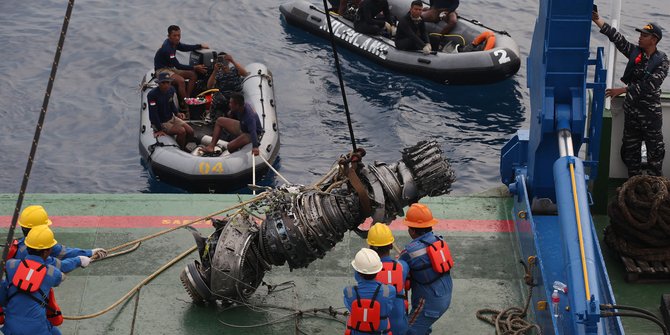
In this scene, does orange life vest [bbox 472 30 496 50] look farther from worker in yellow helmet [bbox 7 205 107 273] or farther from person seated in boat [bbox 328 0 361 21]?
worker in yellow helmet [bbox 7 205 107 273]

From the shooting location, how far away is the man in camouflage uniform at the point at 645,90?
1152 centimetres

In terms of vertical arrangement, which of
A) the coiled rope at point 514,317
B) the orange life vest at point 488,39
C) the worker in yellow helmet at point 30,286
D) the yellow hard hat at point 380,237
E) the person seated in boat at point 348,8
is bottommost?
the person seated in boat at point 348,8

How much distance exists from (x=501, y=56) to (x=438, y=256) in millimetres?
11622

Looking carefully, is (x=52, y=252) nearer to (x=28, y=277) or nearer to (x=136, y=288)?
(x=28, y=277)

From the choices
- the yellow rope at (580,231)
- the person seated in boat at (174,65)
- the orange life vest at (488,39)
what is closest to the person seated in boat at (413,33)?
the orange life vest at (488,39)

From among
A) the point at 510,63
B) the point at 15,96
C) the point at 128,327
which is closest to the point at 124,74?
the point at 15,96

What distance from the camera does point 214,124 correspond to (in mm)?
17344

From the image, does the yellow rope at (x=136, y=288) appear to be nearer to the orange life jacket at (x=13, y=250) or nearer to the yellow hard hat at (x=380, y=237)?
the orange life jacket at (x=13, y=250)

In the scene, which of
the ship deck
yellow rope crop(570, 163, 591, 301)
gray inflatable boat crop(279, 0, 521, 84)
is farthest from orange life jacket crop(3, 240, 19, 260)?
gray inflatable boat crop(279, 0, 521, 84)

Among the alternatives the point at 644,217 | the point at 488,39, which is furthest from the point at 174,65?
the point at 644,217

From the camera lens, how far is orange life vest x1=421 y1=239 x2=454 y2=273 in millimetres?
9102

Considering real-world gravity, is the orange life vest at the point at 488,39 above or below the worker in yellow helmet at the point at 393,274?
below

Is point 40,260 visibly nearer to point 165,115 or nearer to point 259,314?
point 259,314

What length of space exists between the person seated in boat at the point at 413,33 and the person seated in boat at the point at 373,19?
81 centimetres
